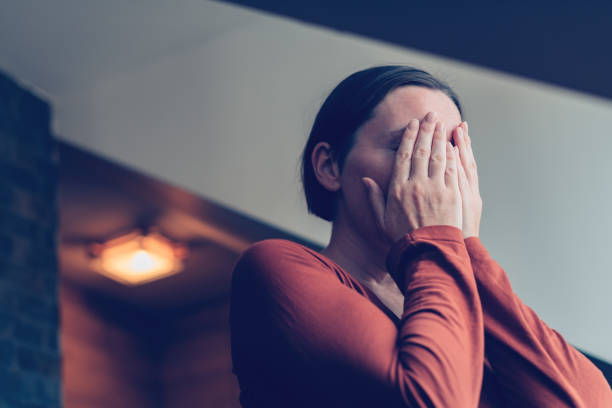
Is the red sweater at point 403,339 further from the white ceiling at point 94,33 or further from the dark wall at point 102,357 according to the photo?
the dark wall at point 102,357

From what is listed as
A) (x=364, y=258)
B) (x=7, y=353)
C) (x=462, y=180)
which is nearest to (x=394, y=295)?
(x=364, y=258)

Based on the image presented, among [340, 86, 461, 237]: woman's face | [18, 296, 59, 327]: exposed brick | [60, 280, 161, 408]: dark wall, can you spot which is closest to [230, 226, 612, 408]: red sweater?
[340, 86, 461, 237]: woman's face

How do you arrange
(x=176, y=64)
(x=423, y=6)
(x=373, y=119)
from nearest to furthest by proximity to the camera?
(x=373, y=119) < (x=423, y=6) < (x=176, y=64)

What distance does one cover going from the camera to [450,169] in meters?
0.82

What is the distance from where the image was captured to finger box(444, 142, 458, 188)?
2.64 feet

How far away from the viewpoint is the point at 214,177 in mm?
2355

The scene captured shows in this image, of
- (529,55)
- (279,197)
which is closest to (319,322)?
(529,55)

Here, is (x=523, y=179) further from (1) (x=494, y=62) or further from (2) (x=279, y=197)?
(2) (x=279, y=197)

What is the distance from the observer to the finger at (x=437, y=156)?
81 centimetres

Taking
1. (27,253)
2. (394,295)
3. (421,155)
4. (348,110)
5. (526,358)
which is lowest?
(526,358)

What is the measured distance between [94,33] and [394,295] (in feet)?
5.83

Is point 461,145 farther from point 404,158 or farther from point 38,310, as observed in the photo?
point 38,310

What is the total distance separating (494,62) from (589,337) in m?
0.72

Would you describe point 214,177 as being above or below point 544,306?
above
